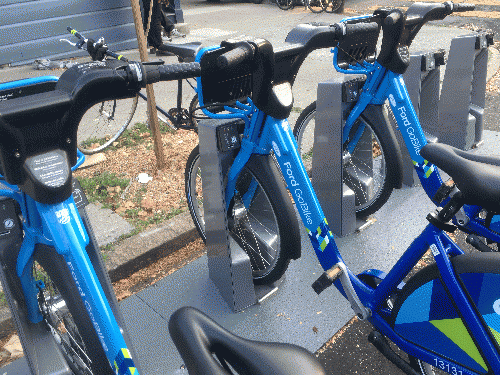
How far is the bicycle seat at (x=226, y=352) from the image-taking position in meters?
0.97

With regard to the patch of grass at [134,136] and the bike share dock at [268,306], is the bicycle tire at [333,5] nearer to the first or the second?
the patch of grass at [134,136]

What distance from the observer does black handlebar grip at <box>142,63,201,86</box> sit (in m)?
1.62

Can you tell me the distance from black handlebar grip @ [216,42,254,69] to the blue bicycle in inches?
8.5

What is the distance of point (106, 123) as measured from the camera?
17.9 feet

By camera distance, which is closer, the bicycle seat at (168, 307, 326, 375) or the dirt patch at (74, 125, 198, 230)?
the bicycle seat at (168, 307, 326, 375)

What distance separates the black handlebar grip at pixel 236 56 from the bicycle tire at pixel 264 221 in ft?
2.28

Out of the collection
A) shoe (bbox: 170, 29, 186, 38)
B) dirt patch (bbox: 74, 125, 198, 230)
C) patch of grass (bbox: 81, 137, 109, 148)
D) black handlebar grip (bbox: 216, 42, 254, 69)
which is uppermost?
black handlebar grip (bbox: 216, 42, 254, 69)

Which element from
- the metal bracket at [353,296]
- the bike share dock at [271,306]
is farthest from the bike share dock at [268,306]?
the metal bracket at [353,296]

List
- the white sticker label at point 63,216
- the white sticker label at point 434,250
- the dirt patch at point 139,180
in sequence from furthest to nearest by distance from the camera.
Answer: the dirt patch at point 139,180 < the white sticker label at point 434,250 < the white sticker label at point 63,216

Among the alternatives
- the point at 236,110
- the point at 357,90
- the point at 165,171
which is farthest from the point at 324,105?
the point at 165,171

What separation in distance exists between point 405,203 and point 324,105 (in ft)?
4.58

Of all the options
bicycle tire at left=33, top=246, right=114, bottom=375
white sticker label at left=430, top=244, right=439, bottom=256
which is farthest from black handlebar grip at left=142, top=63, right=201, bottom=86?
white sticker label at left=430, top=244, right=439, bottom=256

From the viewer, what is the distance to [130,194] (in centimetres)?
437

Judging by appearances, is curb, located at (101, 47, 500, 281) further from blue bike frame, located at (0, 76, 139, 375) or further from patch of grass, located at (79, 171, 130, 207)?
blue bike frame, located at (0, 76, 139, 375)
